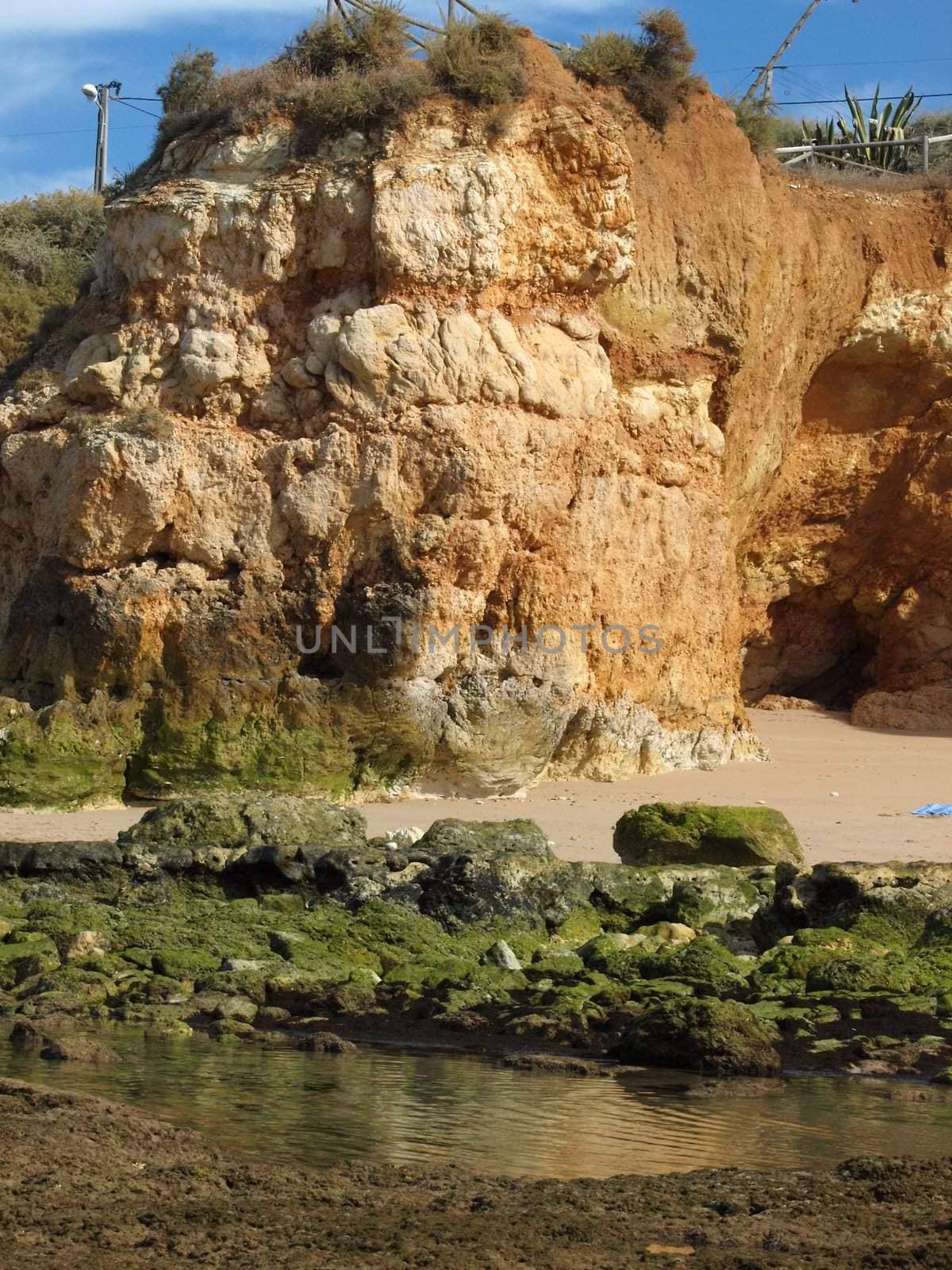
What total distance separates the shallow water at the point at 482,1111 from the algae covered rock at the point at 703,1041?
167mm

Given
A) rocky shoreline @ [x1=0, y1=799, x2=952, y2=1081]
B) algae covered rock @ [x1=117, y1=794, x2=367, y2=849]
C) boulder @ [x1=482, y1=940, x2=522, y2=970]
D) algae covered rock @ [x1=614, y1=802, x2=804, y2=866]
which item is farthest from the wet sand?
boulder @ [x1=482, y1=940, x2=522, y2=970]

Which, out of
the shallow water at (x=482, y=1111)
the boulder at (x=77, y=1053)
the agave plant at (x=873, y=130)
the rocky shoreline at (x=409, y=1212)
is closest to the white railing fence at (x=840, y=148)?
the agave plant at (x=873, y=130)

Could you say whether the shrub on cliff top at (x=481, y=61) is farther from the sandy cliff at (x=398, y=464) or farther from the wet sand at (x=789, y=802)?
the wet sand at (x=789, y=802)

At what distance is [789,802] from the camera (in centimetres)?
1614

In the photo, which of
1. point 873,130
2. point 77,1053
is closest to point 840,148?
point 873,130

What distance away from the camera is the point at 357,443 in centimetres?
1592

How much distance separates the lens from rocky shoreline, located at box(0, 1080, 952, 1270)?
15.5 ft

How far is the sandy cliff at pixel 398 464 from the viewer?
51.2ft

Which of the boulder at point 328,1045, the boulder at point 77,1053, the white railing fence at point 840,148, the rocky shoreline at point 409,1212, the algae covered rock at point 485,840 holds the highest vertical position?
the white railing fence at point 840,148

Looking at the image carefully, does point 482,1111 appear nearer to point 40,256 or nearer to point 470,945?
point 470,945

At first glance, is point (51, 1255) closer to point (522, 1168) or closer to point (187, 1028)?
point (522, 1168)

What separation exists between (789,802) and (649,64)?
8355 mm

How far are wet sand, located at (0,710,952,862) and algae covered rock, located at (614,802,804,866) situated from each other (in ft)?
2.29

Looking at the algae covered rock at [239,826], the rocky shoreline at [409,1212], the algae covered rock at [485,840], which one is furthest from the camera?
the algae covered rock at [239,826]
